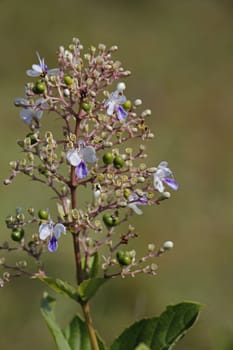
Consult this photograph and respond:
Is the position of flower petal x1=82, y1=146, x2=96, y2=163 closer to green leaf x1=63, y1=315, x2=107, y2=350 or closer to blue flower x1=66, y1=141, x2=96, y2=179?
blue flower x1=66, y1=141, x2=96, y2=179

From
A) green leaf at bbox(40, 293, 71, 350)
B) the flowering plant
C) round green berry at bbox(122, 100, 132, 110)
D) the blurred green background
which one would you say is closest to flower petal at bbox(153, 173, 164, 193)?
the flowering plant

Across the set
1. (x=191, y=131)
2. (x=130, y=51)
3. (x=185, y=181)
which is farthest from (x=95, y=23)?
(x=185, y=181)

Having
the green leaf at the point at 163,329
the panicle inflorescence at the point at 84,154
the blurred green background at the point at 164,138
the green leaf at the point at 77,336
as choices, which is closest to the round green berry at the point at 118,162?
the panicle inflorescence at the point at 84,154

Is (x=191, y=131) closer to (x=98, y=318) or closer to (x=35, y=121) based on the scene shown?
(x=98, y=318)

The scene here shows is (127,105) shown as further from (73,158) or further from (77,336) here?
(77,336)

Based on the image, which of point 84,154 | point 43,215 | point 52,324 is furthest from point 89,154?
point 52,324

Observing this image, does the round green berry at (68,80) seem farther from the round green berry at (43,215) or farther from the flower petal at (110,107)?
the round green berry at (43,215)
